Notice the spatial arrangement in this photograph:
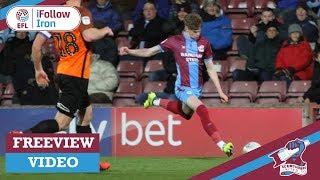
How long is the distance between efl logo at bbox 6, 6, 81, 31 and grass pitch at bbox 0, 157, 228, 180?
2258mm

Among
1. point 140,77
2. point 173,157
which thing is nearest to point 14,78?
point 140,77

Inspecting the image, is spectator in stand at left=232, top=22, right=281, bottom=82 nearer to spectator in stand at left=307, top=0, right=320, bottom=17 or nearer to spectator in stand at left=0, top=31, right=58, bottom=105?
spectator in stand at left=307, top=0, right=320, bottom=17

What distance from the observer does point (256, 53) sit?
16.2 metres

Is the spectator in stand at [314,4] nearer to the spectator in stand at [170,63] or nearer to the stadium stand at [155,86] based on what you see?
the spectator in stand at [170,63]

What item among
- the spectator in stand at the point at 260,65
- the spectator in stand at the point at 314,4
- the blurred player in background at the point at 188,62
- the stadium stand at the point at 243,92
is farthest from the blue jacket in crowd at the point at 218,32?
the blurred player in background at the point at 188,62

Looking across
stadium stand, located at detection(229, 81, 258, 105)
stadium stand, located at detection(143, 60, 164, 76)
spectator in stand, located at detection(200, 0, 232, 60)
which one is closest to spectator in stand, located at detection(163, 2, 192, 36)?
spectator in stand, located at detection(200, 0, 232, 60)

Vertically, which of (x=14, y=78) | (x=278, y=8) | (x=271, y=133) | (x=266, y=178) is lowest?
(x=266, y=178)

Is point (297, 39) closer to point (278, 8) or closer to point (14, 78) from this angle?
point (278, 8)

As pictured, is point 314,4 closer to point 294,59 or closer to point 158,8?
point 294,59

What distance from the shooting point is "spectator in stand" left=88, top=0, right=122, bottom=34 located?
17.3 metres

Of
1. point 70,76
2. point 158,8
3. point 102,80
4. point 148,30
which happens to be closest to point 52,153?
point 70,76

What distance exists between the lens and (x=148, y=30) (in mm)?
16922

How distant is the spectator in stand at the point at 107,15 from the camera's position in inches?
683

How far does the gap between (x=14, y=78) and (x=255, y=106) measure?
4.08 meters
